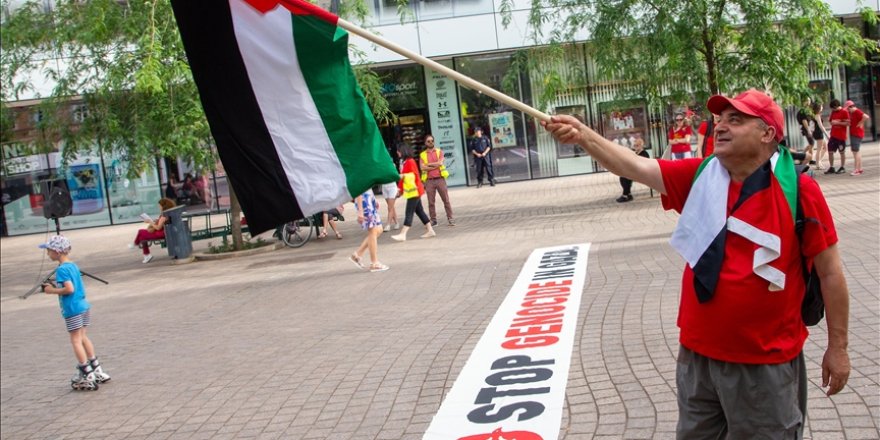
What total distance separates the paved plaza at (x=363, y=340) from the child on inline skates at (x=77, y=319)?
0.72ft

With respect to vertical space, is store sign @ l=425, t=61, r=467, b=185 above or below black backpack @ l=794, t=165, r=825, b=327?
above

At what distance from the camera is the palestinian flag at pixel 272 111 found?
196 inches

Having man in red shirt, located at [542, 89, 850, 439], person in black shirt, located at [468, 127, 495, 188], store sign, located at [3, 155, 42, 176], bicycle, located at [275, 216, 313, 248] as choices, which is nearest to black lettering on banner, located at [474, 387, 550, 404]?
man in red shirt, located at [542, 89, 850, 439]

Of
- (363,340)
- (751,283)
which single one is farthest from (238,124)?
(363,340)

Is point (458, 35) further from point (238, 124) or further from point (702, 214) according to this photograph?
point (702, 214)

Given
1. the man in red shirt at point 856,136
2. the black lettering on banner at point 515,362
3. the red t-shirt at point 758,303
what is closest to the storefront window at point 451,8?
the man in red shirt at point 856,136

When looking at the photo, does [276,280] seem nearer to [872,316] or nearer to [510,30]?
[872,316]

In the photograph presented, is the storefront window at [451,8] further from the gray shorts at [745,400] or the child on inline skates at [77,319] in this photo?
the gray shorts at [745,400]

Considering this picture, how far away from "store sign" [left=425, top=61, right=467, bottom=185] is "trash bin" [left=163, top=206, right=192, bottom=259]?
38.5ft

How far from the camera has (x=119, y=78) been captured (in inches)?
633

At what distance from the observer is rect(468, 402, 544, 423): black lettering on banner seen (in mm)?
5875

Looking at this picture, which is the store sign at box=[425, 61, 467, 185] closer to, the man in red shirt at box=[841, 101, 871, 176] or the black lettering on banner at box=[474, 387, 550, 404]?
the man in red shirt at box=[841, 101, 871, 176]

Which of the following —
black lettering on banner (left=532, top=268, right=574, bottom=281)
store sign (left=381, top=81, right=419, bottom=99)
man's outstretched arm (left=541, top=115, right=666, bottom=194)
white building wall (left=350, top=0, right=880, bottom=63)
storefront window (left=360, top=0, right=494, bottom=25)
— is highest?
storefront window (left=360, top=0, right=494, bottom=25)

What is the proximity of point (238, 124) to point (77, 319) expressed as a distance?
14.8 ft
